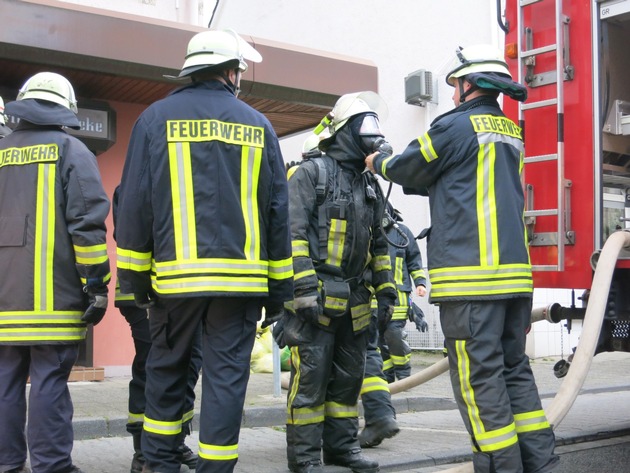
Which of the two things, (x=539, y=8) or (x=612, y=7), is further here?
(x=539, y=8)

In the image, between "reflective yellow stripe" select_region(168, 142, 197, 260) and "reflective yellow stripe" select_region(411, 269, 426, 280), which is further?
"reflective yellow stripe" select_region(411, 269, 426, 280)

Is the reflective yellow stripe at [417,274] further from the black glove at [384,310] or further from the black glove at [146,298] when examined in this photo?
the black glove at [146,298]

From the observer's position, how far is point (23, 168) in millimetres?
4352

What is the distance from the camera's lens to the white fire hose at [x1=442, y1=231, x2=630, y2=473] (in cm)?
476

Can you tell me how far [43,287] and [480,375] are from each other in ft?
7.38

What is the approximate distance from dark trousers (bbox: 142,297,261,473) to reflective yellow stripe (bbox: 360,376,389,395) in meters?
1.77

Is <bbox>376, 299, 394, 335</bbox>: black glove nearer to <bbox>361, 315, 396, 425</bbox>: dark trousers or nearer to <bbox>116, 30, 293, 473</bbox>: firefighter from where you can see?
<bbox>361, 315, 396, 425</bbox>: dark trousers

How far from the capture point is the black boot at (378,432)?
17.6ft

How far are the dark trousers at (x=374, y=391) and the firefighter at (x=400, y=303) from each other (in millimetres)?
1377

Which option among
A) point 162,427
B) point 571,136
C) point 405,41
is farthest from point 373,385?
point 405,41

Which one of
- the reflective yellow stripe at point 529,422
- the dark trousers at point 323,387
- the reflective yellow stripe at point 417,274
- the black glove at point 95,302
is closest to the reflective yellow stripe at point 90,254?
the black glove at point 95,302

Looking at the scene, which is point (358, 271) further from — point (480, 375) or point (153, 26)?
point (153, 26)

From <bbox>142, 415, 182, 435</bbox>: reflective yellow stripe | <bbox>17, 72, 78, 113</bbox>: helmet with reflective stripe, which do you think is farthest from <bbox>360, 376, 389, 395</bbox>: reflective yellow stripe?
<bbox>17, 72, 78, 113</bbox>: helmet with reflective stripe

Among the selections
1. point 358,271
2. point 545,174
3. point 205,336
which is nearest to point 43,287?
point 205,336
